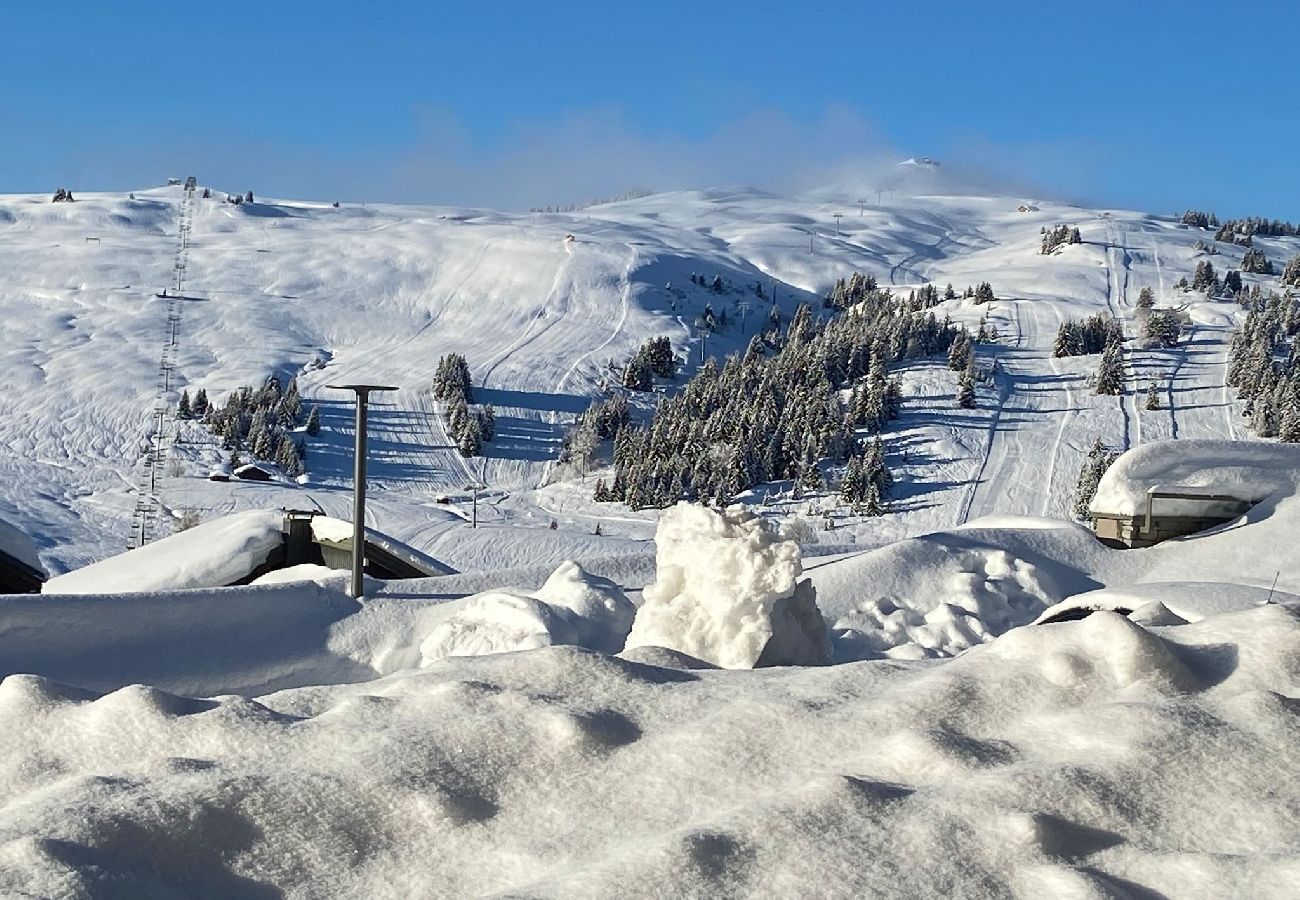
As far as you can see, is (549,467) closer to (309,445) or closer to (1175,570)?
(309,445)

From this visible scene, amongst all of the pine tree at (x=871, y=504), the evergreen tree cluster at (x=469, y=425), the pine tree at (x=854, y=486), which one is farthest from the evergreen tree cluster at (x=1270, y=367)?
the evergreen tree cluster at (x=469, y=425)

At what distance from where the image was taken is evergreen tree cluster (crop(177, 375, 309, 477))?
144ft

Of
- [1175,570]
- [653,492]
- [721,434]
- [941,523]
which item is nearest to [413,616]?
[1175,570]

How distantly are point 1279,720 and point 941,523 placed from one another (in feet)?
113

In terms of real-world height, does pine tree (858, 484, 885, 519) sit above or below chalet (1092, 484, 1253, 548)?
below

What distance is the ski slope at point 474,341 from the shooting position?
39.8 metres

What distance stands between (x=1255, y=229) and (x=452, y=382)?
74.5m

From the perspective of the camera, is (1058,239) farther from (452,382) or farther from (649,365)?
(452,382)

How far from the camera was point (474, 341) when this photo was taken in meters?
61.8

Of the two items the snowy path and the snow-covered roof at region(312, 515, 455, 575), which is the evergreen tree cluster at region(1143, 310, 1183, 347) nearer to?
the snowy path

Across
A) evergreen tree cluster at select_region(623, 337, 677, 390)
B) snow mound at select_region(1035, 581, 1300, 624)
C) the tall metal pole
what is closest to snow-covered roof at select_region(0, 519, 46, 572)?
the tall metal pole

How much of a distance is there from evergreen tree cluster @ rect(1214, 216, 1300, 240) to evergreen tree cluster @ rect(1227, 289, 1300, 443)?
3785cm

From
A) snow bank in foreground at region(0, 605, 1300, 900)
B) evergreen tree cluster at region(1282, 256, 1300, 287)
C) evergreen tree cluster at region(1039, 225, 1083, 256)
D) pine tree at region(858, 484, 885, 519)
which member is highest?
evergreen tree cluster at region(1039, 225, 1083, 256)

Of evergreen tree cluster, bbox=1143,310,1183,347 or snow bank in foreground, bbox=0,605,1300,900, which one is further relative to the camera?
evergreen tree cluster, bbox=1143,310,1183,347
